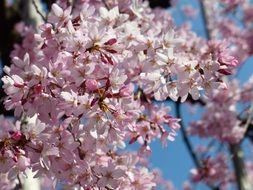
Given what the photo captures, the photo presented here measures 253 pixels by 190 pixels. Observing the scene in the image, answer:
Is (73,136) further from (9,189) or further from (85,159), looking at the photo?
(9,189)

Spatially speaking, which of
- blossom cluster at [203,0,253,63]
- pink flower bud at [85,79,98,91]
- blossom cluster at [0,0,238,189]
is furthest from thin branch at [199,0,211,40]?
pink flower bud at [85,79,98,91]

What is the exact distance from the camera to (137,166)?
292cm

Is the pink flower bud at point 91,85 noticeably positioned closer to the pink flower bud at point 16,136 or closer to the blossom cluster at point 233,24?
the pink flower bud at point 16,136

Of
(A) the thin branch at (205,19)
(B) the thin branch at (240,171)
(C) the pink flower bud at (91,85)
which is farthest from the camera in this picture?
(A) the thin branch at (205,19)

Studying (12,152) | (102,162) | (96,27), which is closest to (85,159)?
(102,162)

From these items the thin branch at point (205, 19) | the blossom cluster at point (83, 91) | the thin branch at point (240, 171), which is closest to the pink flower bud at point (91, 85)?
the blossom cluster at point (83, 91)

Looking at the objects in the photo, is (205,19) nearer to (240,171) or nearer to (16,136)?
(240,171)

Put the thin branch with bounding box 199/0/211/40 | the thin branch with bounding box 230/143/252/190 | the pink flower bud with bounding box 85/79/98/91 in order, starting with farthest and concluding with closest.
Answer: the thin branch with bounding box 199/0/211/40 → the thin branch with bounding box 230/143/252/190 → the pink flower bud with bounding box 85/79/98/91

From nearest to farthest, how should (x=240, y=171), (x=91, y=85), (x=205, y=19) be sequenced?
(x=91, y=85), (x=240, y=171), (x=205, y=19)

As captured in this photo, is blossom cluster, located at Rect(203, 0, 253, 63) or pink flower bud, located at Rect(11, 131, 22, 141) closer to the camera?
pink flower bud, located at Rect(11, 131, 22, 141)

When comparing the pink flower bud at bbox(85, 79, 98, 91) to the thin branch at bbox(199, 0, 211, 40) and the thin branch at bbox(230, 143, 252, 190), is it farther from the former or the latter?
the thin branch at bbox(199, 0, 211, 40)

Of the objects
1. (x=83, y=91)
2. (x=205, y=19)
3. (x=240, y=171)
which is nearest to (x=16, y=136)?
(x=83, y=91)

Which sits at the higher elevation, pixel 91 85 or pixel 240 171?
pixel 91 85

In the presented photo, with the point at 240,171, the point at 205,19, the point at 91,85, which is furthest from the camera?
the point at 205,19
